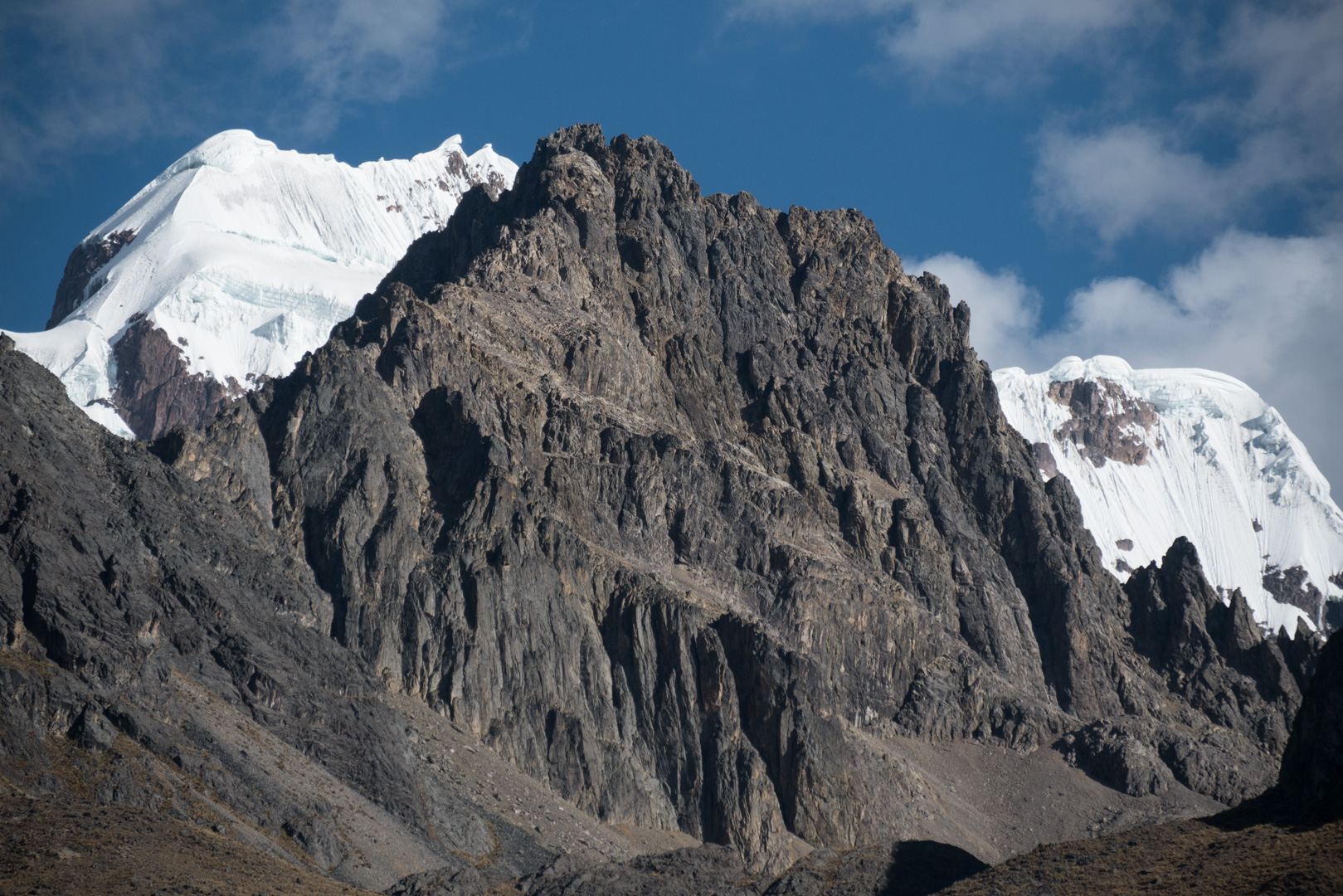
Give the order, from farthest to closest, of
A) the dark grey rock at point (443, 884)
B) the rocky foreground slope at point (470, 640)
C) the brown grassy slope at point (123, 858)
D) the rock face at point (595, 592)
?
1. the rock face at point (595, 592)
2. the rocky foreground slope at point (470, 640)
3. the dark grey rock at point (443, 884)
4. the brown grassy slope at point (123, 858)

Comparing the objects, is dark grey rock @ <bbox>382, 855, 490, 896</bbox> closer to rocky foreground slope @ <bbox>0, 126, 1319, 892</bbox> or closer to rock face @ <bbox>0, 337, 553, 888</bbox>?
rocky foreground slope @ <bbox>0, 126, 1319, 892</bbox>

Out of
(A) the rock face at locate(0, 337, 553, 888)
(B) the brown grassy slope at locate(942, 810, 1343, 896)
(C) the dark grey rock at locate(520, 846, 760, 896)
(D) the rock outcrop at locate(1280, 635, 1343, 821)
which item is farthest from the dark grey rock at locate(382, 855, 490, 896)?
(D) the rock outcrop at locate(1280, 635, 1343, 821)

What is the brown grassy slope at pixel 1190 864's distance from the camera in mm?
74625

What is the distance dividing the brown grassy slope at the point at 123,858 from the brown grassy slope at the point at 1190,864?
147ft

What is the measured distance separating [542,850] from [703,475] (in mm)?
73014

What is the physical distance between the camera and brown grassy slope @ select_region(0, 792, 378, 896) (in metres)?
80.1

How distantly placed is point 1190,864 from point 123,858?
210 feet

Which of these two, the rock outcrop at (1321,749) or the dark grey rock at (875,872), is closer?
the rock outcrop at (1321,749)

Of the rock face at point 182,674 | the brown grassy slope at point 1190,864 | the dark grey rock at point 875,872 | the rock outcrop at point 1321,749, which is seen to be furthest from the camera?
the dark grey rock at point 875,872

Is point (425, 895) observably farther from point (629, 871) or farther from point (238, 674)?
point (238, 674)

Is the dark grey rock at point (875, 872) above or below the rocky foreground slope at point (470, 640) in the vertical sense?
below

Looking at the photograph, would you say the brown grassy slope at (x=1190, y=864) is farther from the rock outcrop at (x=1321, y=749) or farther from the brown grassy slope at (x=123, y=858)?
the brown grassy slope at (x=123, y=858)

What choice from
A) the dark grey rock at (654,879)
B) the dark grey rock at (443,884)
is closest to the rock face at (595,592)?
the dark grey rock at (654,879)

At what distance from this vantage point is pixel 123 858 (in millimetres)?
85062
